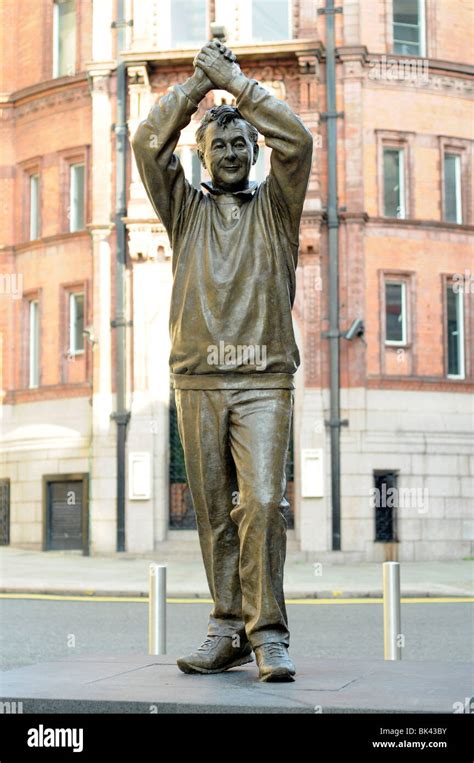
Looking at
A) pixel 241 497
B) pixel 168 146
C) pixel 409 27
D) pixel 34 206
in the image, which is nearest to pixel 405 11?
pixel 409 27

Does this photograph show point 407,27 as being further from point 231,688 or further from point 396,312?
point 231,688

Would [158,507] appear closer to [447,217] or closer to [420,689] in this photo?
[447,217]

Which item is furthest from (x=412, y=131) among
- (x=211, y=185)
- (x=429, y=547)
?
(x=211, y=185)

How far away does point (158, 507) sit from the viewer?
27.4 meters

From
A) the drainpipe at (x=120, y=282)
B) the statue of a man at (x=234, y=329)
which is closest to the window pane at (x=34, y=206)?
the drainpipe at (x=120, y=282)

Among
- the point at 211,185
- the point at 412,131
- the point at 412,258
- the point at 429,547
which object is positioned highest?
the point at 412,131

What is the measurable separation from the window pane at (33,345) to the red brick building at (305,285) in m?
0.06

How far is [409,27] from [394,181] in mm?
3813

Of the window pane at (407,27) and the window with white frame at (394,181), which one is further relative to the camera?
the window pane at (407,27)

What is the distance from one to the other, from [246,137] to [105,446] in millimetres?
22284

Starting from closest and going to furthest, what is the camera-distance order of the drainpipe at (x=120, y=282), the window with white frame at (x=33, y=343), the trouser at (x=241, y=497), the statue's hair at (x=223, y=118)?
the trouser at (x=241, y=497) < the statue's hair at (x=223, y=118) < the drainpipe at (x=120, y=282) < the window with white frame at (x=33, y=343)

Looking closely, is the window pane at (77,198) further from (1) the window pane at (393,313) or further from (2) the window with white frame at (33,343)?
(1) the window pane at (393,313)

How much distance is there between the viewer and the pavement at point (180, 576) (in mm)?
18984

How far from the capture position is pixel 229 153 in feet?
19.7
